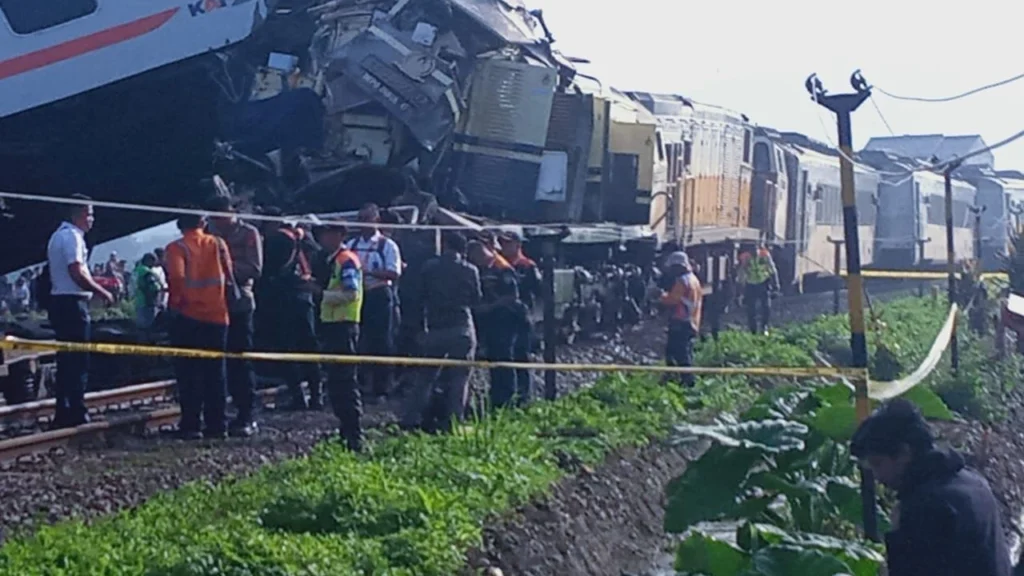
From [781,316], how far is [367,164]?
11.0m

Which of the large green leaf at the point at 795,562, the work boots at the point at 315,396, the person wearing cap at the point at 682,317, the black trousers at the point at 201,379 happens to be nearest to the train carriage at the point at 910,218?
the person wearing cap at the point at 682,317

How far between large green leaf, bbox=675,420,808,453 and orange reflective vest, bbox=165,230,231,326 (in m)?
4.42

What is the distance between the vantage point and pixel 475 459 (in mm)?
9008

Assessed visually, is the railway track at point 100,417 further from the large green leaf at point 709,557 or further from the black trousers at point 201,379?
the large green leaf at point 709,557

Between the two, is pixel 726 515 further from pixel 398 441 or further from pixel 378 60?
pixel 378 60

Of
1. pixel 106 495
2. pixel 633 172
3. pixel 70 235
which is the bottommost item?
pixel 106 495

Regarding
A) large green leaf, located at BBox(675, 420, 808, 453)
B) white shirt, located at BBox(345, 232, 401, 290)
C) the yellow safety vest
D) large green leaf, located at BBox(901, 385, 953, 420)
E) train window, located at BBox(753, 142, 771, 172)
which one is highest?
train window, located at BBox(753, 142, 771, 172)

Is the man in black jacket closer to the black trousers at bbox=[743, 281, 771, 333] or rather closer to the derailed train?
the derailed train

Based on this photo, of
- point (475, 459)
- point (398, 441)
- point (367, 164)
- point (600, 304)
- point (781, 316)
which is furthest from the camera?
point (781, 316)

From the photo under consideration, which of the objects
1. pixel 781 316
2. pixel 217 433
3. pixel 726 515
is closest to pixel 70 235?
pixel 217 433

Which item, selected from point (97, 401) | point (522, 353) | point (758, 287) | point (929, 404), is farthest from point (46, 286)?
point (758, 287)

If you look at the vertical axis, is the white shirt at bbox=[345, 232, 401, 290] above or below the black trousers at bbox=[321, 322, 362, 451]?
above

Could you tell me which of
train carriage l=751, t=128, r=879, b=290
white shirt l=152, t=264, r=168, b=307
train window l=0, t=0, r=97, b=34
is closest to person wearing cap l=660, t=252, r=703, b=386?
white shirt l=152, t=264, r=168, b=307

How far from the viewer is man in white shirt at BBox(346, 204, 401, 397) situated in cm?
1292
